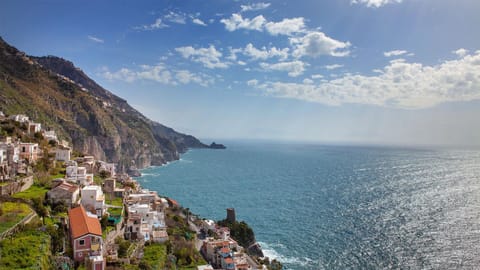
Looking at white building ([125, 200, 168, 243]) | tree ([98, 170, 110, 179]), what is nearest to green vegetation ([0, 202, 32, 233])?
white building ([125, 200, 168, 243])

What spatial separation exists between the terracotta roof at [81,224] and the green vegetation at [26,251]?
6.04ft

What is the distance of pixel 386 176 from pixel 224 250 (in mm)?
80447

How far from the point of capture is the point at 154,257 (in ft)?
82.9

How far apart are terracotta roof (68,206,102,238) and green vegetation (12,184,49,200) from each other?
552 centimetres

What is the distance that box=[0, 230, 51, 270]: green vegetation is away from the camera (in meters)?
16.5

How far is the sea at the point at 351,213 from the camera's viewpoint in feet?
126

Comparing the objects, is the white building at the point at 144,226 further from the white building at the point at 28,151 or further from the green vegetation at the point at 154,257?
the white building at the point at 28,151

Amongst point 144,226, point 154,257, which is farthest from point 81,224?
point 144,226

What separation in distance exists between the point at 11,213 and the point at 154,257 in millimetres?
10909

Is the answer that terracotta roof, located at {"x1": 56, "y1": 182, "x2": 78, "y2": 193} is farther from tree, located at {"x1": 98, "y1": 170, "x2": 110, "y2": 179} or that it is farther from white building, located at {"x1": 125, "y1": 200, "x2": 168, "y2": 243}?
tree, located at {"x1": 98, "y1": 170, "x2": 110, "y2": 179}

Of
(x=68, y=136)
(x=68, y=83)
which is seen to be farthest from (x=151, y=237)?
(x=68, y=83)

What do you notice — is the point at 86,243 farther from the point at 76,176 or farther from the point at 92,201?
the point at 76,176

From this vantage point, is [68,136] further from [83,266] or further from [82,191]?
[83,266]

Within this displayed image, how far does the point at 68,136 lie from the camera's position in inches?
3652
